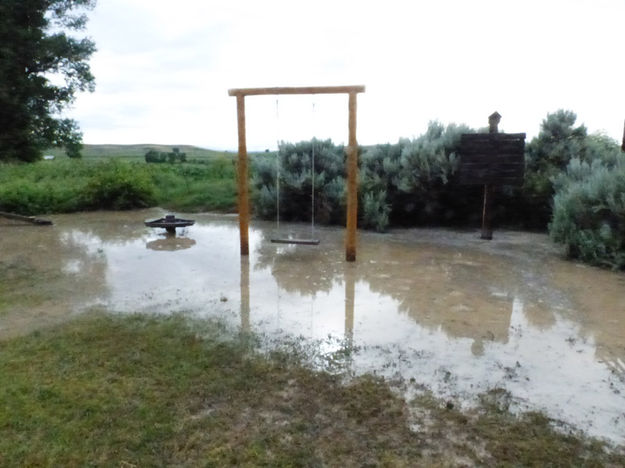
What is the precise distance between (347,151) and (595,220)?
11.2ft

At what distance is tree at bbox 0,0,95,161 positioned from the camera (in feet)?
28.4

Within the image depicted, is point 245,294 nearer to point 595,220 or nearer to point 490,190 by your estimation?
point 490,190

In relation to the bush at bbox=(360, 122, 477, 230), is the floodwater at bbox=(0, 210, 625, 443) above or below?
below

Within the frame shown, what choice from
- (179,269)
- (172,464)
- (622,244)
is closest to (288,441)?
(172,464)

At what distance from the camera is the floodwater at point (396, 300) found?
10.0 feet

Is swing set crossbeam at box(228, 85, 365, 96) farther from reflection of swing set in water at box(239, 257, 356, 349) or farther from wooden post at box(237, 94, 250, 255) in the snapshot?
reflection of swing set in water at box(239, 257, 356, 349)

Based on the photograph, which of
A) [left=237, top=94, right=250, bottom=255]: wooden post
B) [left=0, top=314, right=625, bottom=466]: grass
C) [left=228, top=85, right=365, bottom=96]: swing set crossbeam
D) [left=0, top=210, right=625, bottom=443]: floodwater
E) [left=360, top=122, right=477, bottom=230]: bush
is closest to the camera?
[left=0, top=314, right=625, bottom=466]: grass

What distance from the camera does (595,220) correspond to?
6348 mm

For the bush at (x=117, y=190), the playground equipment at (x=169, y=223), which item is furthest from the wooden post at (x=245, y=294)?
the bush at (x=117, y=190)

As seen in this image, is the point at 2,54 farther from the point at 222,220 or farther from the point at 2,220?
the point at 222,220

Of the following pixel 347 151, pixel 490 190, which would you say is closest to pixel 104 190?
pixel 347 151

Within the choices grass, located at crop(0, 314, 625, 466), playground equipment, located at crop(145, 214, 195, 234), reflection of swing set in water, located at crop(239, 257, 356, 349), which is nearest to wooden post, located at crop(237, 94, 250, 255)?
reflection of swing set in water, located at crop(239, 257, 356, 349)

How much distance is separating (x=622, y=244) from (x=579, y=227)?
A: 0.64 meters

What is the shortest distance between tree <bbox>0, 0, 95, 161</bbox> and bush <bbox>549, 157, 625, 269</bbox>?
8.99 metres
